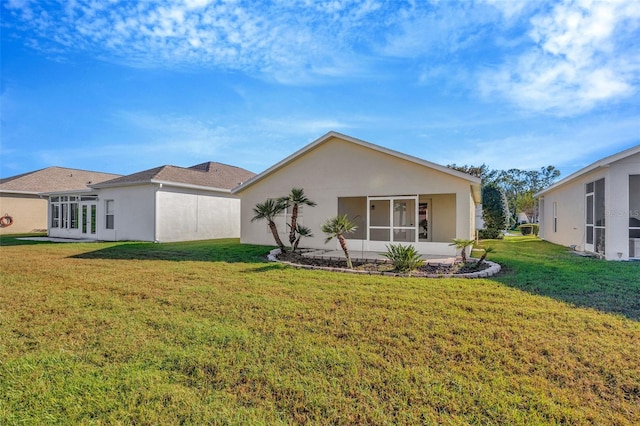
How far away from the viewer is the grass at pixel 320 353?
117 inches

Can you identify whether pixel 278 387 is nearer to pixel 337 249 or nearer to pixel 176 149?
pixel 337 249

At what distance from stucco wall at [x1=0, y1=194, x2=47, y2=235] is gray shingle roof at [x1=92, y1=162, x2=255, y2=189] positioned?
13002 mm

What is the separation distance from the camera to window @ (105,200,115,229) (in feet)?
66.2

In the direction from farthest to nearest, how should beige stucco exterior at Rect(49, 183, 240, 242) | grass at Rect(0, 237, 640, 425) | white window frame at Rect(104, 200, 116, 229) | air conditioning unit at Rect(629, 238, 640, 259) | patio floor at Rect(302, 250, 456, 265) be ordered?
white window frame at Rect(104, 200, 116, 229) < beige stucco exterior at Rect(49, 183, 240, 242) < air conditioning unit at Rect(629, 238, 640, 259) < patio floor at Rect(302, 250, 456, 265) < grass at Rect(0, 237, 640, 425)

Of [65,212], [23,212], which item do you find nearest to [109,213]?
[65,212]

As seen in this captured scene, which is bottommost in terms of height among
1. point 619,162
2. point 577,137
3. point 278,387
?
point 278,387

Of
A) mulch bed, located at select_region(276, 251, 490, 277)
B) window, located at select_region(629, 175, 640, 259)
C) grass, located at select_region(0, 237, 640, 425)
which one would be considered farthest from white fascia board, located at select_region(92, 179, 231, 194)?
window, located at select_region(629, 175, 640, 259)

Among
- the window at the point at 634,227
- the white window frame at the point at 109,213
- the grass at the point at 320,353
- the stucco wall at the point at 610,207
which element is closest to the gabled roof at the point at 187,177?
the white window frame at the point at 109,213

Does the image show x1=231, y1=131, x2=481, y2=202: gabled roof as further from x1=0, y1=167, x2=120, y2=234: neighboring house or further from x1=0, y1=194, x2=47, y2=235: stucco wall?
x1=0, y1=194, x2=47, y2=235: stucco wall

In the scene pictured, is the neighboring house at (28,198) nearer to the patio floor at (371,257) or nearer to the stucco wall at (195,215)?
the stucco wall at (195,215)

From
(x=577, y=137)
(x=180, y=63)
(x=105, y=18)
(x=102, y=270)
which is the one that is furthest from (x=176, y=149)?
(x=577, y=137)

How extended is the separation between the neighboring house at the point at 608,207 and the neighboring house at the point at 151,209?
2020 cm

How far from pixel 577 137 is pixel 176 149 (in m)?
29.6

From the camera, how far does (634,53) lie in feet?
35.5
